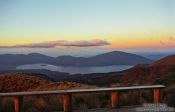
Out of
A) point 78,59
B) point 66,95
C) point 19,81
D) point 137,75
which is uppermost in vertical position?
point 78,59

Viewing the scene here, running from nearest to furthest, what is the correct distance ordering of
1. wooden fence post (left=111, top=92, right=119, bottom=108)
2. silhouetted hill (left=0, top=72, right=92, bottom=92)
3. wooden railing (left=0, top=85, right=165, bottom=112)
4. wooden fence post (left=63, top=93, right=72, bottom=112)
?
wooden railing (left=0, top=85, right=165, bottom=112) < wooden fence post (left=63, top=93, right=72, bottom=112) < wooden fence post (left=111, top=92, right=119, bottom=108) < silhouetted hill (left=0, top=72, right=92, bottom=92)

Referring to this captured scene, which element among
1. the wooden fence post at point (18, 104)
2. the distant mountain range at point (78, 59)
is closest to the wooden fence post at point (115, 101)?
the wooden fence post at point (18, 104)

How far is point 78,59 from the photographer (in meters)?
14.6

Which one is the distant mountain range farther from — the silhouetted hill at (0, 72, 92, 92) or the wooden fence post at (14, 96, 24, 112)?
the wooden fence post at (14, 96, 24, 112)

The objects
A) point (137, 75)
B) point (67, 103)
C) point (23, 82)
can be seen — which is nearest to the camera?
point (67, 103)

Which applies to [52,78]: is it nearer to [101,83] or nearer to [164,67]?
[101,83]

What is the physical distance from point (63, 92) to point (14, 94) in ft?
3.10

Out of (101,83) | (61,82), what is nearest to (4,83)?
(61,82)

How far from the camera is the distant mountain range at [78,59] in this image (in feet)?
45.4

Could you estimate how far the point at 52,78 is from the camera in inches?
603

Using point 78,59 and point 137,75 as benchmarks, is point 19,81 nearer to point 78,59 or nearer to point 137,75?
point 78,59

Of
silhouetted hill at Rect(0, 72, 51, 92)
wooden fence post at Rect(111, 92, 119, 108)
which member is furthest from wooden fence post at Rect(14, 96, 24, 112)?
silhouetted hill at Rect(0, 72, 51, 92)

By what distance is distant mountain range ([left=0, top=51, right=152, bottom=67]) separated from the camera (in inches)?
544

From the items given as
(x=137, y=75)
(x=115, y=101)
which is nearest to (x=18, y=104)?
(x=115, y=101)
